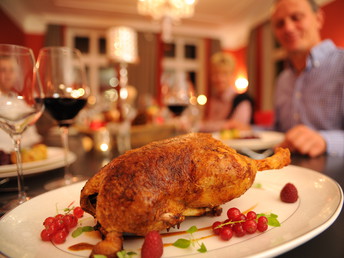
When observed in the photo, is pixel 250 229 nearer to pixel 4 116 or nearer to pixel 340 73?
pixel 4 116

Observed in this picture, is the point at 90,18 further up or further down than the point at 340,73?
further up

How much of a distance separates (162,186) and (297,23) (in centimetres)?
236

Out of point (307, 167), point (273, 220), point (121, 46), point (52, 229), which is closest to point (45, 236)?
point (52, 229)

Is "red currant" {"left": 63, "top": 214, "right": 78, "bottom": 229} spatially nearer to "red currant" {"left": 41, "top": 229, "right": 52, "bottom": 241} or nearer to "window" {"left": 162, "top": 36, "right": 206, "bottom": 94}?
"red currant" {"left": 41, "top": 229, "right": 52, "bottom": 241}

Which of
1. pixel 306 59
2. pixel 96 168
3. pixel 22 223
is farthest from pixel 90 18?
pixel 22 223

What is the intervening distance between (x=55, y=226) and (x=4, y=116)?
15.3 inches

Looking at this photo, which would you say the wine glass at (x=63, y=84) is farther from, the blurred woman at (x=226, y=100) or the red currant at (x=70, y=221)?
the blurred woman at (x=226, y=100)

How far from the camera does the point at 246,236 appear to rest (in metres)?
0.49

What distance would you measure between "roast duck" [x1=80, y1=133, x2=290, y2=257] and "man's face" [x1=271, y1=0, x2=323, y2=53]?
2085 millimetres

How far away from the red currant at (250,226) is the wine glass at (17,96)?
626 millimetres

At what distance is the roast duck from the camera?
1.58 feet

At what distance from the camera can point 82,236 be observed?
1.69ft

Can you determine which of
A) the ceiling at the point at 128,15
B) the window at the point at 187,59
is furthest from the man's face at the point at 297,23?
the window at the point at 187,59

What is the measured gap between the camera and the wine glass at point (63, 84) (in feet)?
3.20
